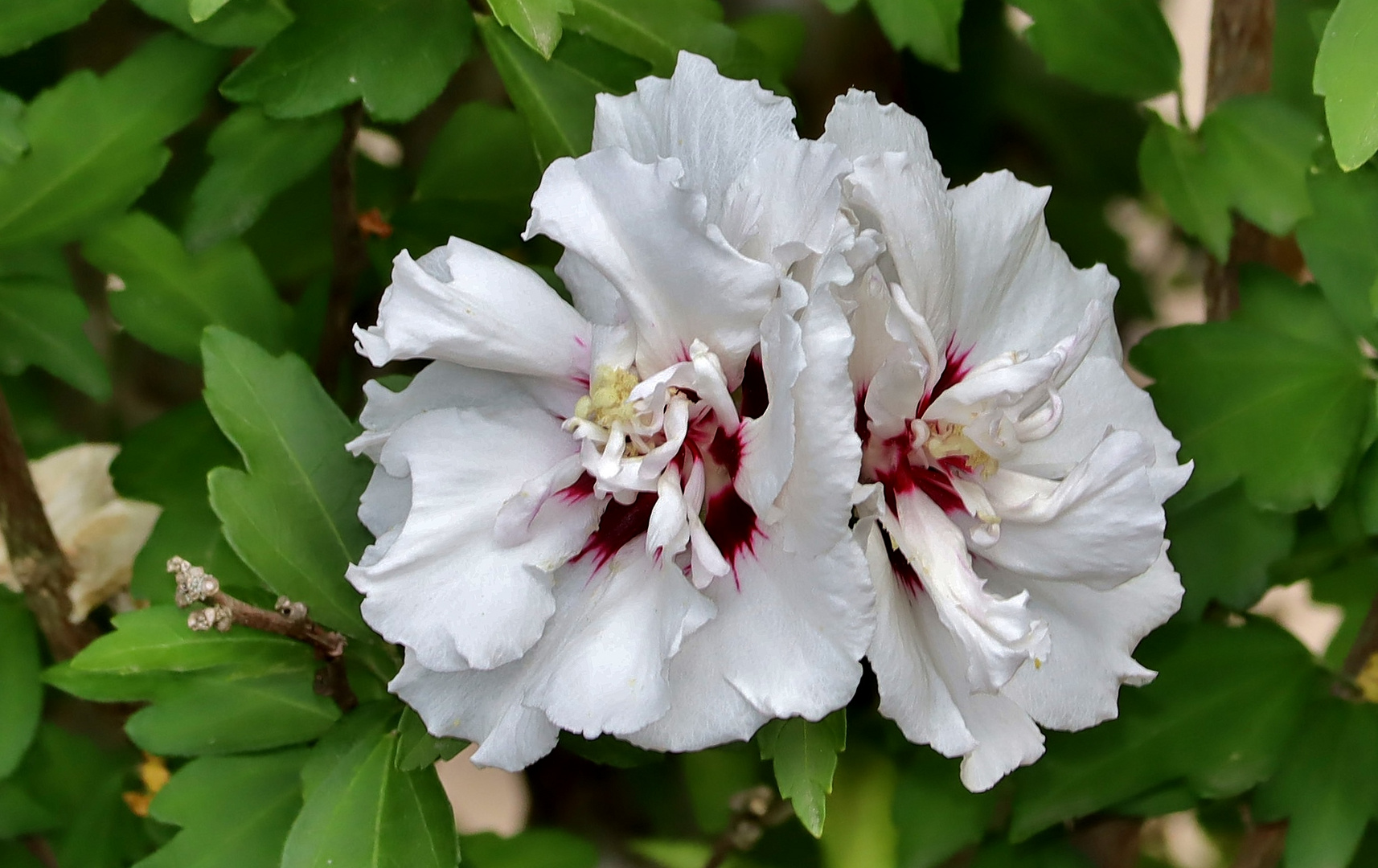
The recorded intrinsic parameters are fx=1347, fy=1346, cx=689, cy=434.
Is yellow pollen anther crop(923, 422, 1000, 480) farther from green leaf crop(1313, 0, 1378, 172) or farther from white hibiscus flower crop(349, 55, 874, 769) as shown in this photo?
green leaf crop(1313, 0, 1378, 172)

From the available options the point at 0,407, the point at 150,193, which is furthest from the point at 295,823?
the point at 150,193

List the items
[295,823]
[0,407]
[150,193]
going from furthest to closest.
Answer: [150,193] → [0,407] → [295,823]

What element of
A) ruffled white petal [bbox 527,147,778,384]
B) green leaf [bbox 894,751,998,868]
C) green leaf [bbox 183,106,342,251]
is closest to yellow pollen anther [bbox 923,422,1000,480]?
ruffled white petal [bbox 527,147,778,384]

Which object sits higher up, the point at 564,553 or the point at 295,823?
the point at 564,553

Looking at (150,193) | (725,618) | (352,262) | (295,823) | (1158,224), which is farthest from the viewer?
(1158,224)

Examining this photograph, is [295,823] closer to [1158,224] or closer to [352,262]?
[352,262]

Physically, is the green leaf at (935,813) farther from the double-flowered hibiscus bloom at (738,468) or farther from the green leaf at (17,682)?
the green leaf at (17,682)
